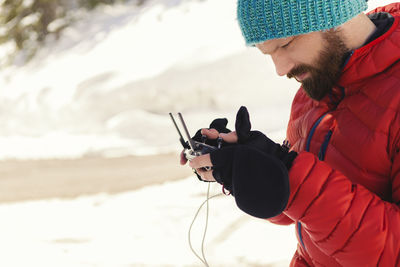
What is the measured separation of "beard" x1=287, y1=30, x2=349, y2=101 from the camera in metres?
1.34

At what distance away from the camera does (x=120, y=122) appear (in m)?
6.42

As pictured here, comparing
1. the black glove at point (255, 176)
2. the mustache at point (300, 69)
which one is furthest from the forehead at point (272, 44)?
the black glove at point (255, 176)

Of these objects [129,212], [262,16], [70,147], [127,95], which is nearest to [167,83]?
[127,95]

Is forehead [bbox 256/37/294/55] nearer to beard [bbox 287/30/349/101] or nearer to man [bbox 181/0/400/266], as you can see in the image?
man [bbox 181/0/400/266]

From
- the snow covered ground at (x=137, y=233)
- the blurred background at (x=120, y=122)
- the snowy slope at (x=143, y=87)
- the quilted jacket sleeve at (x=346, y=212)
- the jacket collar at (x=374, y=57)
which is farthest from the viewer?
the snowy slope at (x=143, y=87)

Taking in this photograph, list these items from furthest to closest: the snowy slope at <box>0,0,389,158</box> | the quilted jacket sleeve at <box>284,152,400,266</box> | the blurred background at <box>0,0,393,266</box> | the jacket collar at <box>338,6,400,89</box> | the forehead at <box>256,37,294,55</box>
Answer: the snowy slope at <box>0,0,389,158</box> < the blurred background at <box>0,0,393,266</box> < the forehead at <box>256,37,294,55</box> < the jacket collar at <box>338,6,400,89</box> < the quilted jacket sleeve at <box>284,152,400,266</box>

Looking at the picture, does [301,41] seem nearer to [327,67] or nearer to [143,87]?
[327,67]

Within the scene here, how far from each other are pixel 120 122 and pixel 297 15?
5.27m

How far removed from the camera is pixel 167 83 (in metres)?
6.63

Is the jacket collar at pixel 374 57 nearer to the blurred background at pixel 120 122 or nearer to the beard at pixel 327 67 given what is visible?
the beard at pixel 327 67

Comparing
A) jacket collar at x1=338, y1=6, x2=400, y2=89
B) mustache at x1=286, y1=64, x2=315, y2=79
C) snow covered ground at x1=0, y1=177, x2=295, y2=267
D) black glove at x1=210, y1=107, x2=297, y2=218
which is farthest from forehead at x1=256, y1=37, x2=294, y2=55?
snow covered ground at x1=0, y1=177, x2=295, y2=267

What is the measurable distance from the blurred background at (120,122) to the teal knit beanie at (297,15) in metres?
1.81

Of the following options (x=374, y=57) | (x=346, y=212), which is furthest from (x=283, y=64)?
(x=346, y=212)

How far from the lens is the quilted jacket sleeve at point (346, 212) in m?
1.11
